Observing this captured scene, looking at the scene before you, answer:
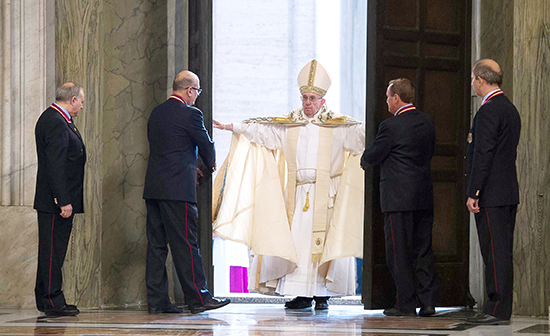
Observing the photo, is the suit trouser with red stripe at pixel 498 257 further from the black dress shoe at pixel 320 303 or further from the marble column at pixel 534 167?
the black dress shoe at pixel 320 303

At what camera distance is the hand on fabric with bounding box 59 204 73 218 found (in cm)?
513

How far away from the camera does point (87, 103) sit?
6039 millimetres

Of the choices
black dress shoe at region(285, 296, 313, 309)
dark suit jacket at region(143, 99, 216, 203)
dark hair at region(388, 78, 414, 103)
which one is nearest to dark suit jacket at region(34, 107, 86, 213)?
dark suit jacket at region(143, 99, 216, 203)

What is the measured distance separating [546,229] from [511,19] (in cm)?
160

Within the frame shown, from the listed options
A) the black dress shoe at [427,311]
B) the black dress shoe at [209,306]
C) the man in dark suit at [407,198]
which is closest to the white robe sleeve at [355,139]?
the man in dark suit at [407,198]

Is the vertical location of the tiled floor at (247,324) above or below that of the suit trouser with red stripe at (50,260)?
below

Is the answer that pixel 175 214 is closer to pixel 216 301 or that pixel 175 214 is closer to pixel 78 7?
pixel 216 301

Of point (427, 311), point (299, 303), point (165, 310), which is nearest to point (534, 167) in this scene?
point (427, 311)

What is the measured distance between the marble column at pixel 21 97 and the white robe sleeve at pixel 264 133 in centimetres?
160

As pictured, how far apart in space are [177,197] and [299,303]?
1.52 meters

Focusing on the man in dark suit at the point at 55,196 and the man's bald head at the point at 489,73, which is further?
the man in dark suit at the point at 55,196

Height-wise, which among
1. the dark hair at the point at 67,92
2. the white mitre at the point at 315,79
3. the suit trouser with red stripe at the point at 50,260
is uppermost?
the white mitre at the point at 315,79

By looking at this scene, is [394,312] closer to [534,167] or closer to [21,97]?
[534,167]

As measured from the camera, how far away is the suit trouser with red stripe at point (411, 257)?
17.2ft
